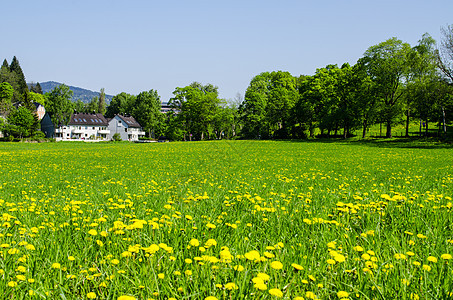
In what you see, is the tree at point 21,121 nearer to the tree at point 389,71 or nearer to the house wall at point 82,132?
the house wall at point 82,132

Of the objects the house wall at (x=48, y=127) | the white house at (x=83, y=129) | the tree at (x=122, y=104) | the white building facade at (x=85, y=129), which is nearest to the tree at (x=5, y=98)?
the white house at (x=83, y=129)

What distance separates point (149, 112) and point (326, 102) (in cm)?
6543

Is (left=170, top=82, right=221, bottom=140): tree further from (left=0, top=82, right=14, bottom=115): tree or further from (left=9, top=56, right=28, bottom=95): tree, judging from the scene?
(left=9, top=56, right=28, bottom=95): tree

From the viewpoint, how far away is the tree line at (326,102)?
37.0 m

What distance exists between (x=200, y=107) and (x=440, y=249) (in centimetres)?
6738

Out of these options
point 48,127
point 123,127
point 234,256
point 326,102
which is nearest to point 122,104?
point 123,127

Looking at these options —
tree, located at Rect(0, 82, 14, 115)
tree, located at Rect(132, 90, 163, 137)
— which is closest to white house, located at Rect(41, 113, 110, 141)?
tree, located at Rect(132, 90, 163, 137)

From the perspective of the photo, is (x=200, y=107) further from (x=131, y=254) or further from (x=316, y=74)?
(x=131, y=254)

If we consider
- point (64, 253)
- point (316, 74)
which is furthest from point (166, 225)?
point (316, 74)

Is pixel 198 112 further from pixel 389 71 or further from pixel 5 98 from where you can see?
pixel 5 98

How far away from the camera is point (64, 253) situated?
262cm

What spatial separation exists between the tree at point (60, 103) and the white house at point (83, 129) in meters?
14.6

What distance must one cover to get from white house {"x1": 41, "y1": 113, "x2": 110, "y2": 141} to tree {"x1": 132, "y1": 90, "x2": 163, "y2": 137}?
12794 mm

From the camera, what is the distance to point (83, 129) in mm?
99438
